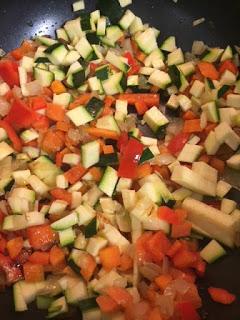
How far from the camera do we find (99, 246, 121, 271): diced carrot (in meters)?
2.34

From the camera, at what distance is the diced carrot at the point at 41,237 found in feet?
7.96

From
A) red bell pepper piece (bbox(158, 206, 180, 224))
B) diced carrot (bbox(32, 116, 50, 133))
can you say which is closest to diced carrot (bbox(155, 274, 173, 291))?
red bell pepper piece (bbox(158, 206, 180, 224))

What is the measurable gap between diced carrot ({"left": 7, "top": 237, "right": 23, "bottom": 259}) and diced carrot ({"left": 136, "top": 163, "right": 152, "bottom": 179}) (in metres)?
0.77

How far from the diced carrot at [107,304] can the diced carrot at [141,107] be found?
1259 millimetres

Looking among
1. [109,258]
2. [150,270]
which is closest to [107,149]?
[109,258]

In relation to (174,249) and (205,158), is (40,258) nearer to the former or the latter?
(174,249)

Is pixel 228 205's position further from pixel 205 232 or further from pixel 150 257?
pixel 150 257

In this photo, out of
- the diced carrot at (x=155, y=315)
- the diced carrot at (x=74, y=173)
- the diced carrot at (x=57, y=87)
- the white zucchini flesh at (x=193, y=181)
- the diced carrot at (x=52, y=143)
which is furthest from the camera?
the diced carrot at (x=57, y=87)

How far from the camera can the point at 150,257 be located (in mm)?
2334

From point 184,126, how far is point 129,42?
799 millimetres

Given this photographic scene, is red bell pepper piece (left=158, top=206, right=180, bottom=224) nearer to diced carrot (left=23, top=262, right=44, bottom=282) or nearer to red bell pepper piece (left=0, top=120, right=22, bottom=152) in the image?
diced carrot (left=23, top=262, right=44, bottom=282)

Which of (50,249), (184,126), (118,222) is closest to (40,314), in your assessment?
(50,249)

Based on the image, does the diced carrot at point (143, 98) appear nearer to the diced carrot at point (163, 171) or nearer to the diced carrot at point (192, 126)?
the diced carrot at point (192, 126)

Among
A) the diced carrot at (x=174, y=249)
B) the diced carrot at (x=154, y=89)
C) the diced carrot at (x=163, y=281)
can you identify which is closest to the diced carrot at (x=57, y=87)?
the diced carrot at (x=154, y=89)
